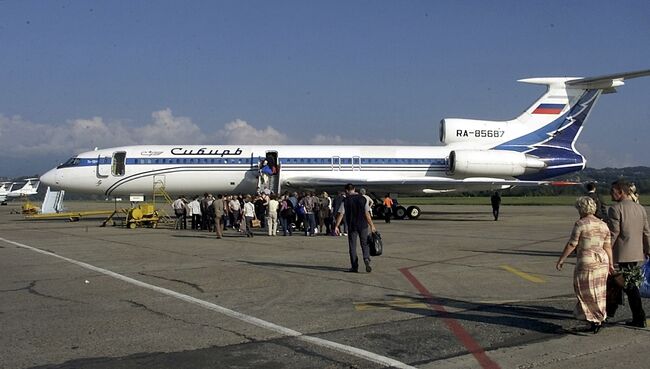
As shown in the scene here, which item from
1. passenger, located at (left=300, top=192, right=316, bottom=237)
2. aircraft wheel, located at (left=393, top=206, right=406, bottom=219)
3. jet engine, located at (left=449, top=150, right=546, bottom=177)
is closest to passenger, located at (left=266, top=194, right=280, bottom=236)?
passenger, located at (left=300, top=192, right=316, bottom=237)

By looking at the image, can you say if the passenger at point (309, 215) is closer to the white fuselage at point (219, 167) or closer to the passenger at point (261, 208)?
the passenger at point (261, 208)

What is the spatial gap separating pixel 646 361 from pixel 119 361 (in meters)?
4.75

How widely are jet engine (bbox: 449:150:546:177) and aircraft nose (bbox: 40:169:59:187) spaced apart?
19.0 meters

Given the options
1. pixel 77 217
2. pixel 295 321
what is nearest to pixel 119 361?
pixel 295 321

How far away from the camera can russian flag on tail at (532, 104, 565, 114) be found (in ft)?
102

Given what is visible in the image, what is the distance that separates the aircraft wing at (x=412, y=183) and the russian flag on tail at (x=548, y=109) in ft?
12.1

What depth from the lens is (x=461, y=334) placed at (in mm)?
6605

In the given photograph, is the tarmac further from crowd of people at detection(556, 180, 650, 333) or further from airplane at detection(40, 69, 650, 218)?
airplane at detection(40, 69, 650, 218)

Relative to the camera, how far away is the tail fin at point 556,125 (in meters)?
30.8

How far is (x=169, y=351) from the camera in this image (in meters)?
5.97

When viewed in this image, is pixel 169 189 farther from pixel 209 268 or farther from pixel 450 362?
pixel 450 362

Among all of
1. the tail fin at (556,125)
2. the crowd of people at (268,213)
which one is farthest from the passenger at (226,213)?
the tail fin at (556,125)

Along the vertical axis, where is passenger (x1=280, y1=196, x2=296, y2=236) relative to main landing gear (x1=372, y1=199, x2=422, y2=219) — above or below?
below

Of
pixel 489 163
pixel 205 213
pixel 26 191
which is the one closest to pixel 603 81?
pixel 489 163
